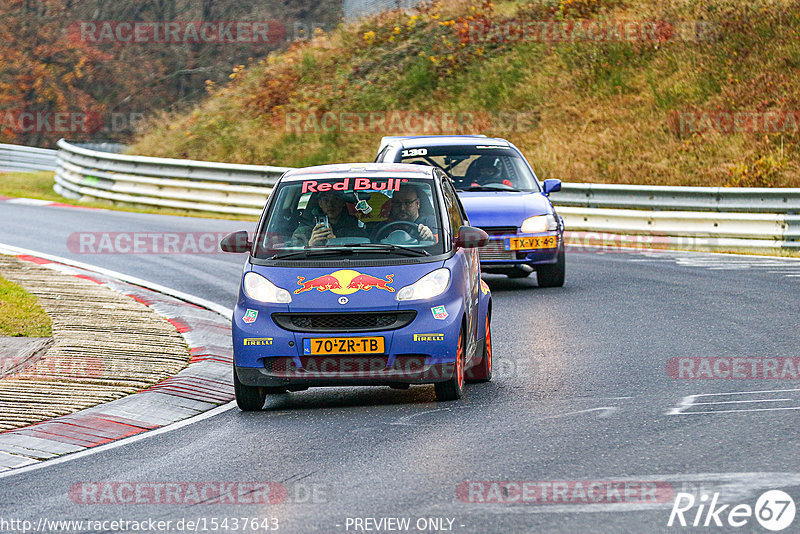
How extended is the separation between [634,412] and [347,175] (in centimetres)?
298

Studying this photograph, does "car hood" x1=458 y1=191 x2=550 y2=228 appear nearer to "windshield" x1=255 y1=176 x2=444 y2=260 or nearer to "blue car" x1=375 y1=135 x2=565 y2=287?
"blue car" x1=375 y1=135 x2=565 y2=287

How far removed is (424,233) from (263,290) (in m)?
1.33

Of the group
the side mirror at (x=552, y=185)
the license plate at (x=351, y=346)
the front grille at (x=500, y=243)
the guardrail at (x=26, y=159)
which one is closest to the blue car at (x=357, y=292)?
the license plate at (x=351, y=346)

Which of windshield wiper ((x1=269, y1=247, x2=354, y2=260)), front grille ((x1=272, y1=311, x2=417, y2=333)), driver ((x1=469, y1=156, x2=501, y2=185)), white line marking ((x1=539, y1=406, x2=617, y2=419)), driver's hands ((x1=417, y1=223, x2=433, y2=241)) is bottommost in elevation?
white line marking ((x1=539, y1=406, x2=617, y2=419))

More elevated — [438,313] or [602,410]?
[438,313]

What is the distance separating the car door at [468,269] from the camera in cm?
920

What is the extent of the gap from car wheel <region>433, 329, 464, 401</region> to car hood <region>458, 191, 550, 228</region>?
19.0 ft

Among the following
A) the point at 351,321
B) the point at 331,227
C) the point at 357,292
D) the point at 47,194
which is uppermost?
the point at 331,227

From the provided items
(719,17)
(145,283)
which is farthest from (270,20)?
(145,283)

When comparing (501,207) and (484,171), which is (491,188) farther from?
(501,207)

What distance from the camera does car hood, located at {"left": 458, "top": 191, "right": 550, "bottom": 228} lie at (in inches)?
579

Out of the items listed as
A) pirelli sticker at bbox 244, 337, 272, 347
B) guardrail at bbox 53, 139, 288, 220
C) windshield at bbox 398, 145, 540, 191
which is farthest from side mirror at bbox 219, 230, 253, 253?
guardrail at bbox 53, 139, 288, 220

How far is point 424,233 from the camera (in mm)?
9344

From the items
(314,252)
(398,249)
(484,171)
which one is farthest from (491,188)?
(314,252)
